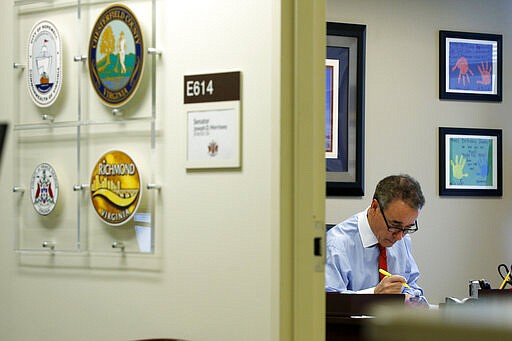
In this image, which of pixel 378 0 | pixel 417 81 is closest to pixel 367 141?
pixel 417 81

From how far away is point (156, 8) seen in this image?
3.23 metres

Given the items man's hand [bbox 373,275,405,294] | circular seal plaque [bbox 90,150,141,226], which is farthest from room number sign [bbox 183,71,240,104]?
man's hand [bbox 373,275,405,294]

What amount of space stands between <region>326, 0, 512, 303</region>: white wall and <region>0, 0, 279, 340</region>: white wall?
2.28 metres

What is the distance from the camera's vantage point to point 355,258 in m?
4.51

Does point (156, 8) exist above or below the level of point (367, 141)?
above

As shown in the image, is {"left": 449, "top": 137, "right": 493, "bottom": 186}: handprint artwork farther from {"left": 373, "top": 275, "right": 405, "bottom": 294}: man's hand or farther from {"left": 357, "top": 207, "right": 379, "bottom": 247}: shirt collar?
{"left": 373, "top": 275, "right": 405, "bottom": 294}: man's hand

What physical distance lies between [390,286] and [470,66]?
80.1 inches

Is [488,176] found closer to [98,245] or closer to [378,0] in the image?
[378,0]

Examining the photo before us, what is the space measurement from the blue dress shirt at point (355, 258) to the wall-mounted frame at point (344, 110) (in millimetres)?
727

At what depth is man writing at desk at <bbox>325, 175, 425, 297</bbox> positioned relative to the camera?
4.45 meters

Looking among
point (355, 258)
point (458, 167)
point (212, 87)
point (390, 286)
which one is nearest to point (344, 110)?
point (458, 167)

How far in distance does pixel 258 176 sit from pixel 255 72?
338 millimetres

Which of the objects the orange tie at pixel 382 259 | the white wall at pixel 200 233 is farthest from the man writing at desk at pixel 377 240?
the white wall at pixel 200 233

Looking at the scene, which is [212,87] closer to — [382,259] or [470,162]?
[382,259]
